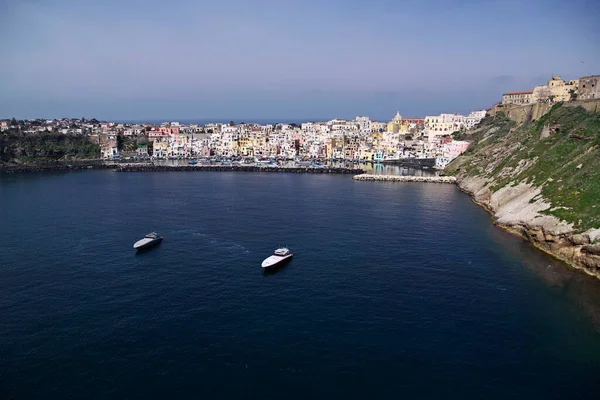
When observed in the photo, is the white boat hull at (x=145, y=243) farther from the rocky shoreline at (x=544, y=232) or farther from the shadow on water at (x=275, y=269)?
the rocky shoreline at (x=544, y=232)

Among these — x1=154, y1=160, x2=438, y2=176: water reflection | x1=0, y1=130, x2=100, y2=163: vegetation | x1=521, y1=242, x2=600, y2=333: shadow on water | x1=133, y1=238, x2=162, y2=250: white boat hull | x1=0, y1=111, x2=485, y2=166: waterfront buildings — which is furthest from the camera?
x1=0, y1=111, x2=485, y2=166: waterfront buildings

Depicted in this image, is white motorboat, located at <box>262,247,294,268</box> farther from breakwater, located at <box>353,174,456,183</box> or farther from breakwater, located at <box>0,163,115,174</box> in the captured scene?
breakwater, located at <box>0,163,115,174</box>

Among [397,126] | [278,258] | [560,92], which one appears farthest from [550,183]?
[397,126]

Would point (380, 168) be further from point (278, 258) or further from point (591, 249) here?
point (278, 258)

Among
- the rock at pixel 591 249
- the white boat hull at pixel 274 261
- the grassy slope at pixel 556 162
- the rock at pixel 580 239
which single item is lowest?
the white boat hull at pixel 274 261

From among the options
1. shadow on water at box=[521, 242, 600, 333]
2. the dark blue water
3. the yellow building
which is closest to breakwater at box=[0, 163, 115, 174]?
the dark blue water

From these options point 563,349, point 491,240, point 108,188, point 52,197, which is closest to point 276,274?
point 563,349

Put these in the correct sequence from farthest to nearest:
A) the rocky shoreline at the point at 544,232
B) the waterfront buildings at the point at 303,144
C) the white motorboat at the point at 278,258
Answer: the waterfront buildings at the point at 303,144 < the white motorboat at the point at 278,258 < the rocky shoreline at the point at 544,232

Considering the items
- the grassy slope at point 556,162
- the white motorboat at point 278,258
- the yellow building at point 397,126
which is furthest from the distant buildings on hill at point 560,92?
the white motorboat at point 278,258
